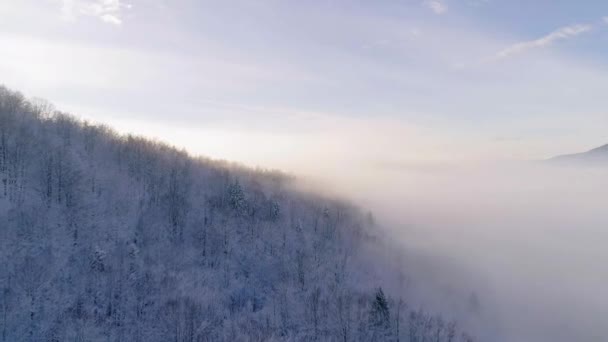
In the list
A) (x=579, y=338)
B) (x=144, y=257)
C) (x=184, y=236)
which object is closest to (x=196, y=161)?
(x=184, y=236)

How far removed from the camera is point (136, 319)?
61531mm

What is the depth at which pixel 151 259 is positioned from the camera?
79125 mm

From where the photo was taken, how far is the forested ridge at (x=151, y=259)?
59.4 m

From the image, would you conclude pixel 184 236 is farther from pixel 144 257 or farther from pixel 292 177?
pixel 292 177

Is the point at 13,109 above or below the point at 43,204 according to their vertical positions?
above

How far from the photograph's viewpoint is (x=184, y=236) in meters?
94.1

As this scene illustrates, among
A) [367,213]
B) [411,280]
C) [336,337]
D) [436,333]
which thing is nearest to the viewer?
[336,337]

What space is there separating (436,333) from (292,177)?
417 ft

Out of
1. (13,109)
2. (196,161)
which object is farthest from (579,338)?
(13,109)

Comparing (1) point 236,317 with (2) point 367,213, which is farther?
(2) point 367,213

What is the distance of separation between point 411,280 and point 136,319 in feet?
320

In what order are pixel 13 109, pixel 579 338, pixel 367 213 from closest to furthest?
pixel 13 109 → pixel 579 338 → pixel 367 213

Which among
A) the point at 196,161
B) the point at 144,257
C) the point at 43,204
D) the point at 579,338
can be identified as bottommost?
the point at 579,338

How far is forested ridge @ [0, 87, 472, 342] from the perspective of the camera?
5944 centimetres
